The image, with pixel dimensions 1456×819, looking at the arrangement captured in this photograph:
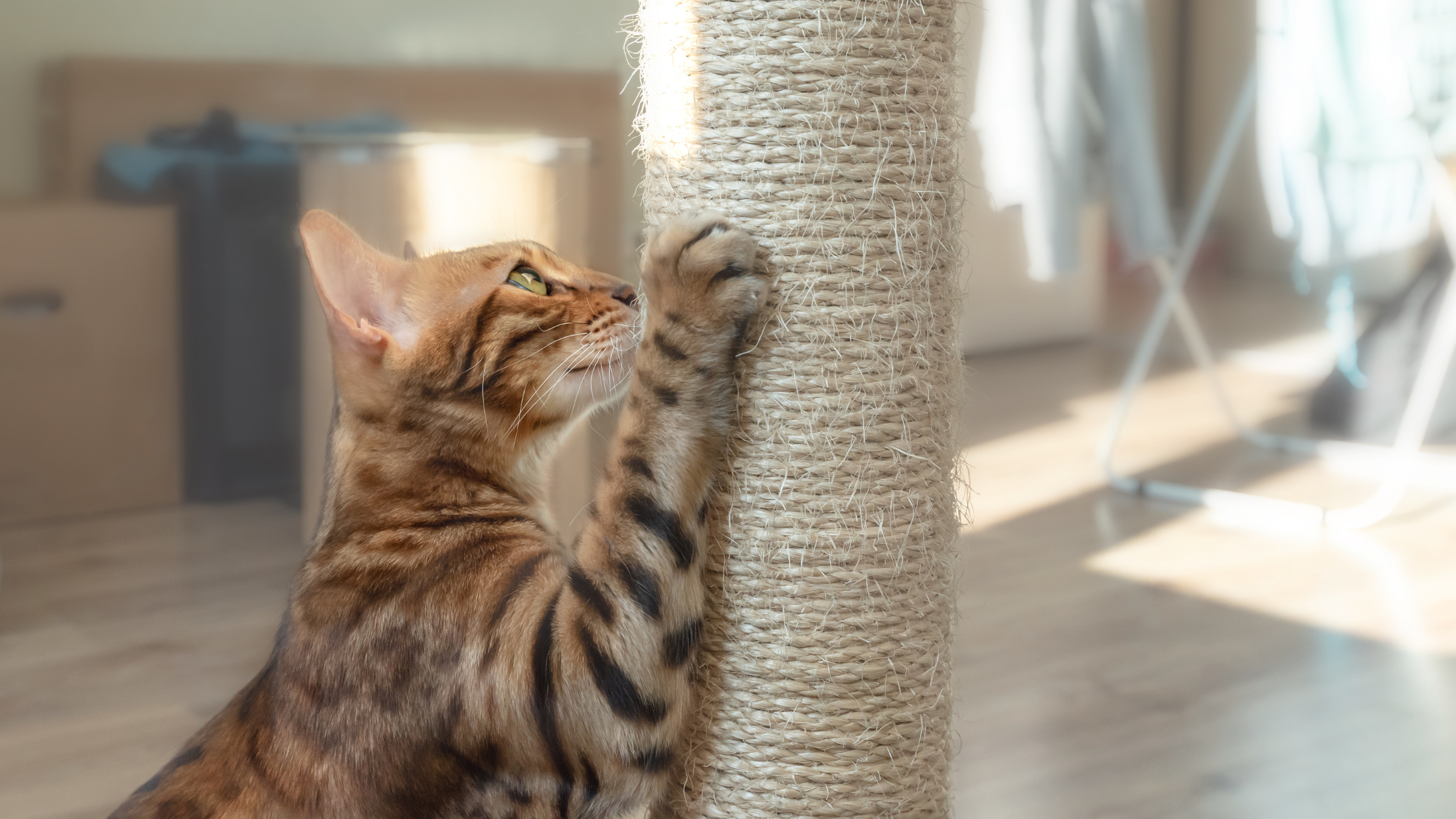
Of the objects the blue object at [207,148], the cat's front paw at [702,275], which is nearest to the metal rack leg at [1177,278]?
the blue object at [207,148]

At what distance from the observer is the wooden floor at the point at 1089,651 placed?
1559 millimetres

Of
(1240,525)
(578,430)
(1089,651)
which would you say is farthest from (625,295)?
(1240,525)

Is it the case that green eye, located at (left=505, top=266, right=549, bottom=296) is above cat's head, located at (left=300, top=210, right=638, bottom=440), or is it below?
above

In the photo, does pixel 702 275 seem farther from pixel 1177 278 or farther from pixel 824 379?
pixel 1177 278

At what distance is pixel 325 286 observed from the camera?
3.21 feet

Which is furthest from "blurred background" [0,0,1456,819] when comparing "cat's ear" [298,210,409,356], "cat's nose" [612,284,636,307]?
"cat's ear" [298,210,409,356]

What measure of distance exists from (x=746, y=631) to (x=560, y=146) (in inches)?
59.1

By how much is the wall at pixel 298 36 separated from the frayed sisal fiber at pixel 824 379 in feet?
4.26

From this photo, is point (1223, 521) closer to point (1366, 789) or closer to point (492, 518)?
point (1366, 789)

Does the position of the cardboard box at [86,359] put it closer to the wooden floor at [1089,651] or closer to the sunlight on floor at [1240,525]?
the wooden floor at [1089,651]

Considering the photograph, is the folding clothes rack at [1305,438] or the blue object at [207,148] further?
the folding clothes rack at [1305,438]

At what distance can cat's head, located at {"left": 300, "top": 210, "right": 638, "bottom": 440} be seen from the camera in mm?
1028

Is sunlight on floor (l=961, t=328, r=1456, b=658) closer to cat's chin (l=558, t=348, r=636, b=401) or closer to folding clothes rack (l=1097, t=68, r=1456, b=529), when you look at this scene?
folding clothes rack (l=1097, t=68, r=1456, b=529)

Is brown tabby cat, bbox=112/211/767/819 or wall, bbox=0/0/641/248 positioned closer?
brown tabby cat, bbox=112/211/767/819
